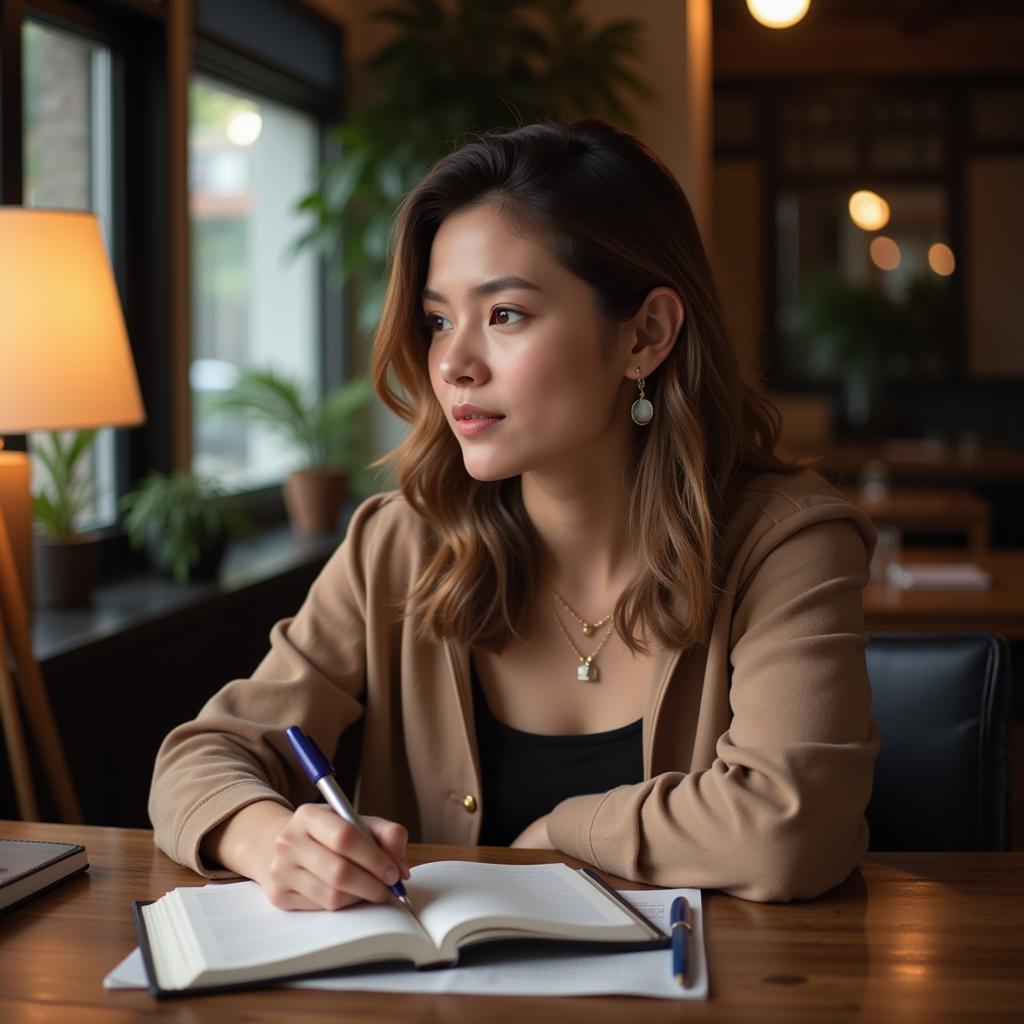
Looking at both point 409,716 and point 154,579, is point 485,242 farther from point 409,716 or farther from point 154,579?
point 154,579

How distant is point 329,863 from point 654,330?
31.3 inches

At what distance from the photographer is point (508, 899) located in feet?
3.76

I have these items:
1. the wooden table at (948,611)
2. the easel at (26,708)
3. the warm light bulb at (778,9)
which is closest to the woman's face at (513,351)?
the easel at (26,708)

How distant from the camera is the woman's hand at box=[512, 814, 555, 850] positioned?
148cm

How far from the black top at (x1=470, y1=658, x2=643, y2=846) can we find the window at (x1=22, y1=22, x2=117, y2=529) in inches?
58.2

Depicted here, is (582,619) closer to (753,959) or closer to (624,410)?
(624,410)

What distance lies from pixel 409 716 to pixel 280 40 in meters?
3.12

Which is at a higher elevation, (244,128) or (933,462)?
(244,128)

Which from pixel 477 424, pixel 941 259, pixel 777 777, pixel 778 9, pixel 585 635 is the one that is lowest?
pixel 777 777

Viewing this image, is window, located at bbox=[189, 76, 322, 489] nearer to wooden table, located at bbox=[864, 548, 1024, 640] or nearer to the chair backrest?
wooden table, located at bbox=[864, 548, 1024, 640]

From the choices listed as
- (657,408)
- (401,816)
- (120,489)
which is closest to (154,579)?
(120,489)

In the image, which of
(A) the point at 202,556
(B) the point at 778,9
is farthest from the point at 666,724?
(B) the point at 778,9

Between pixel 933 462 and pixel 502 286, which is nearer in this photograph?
pixel 502 286

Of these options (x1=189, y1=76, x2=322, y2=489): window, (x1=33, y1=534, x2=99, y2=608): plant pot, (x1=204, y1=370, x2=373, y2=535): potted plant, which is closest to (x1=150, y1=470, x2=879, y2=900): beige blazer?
(x1=33, y1=534, x2=99, y2=608): plant pot
